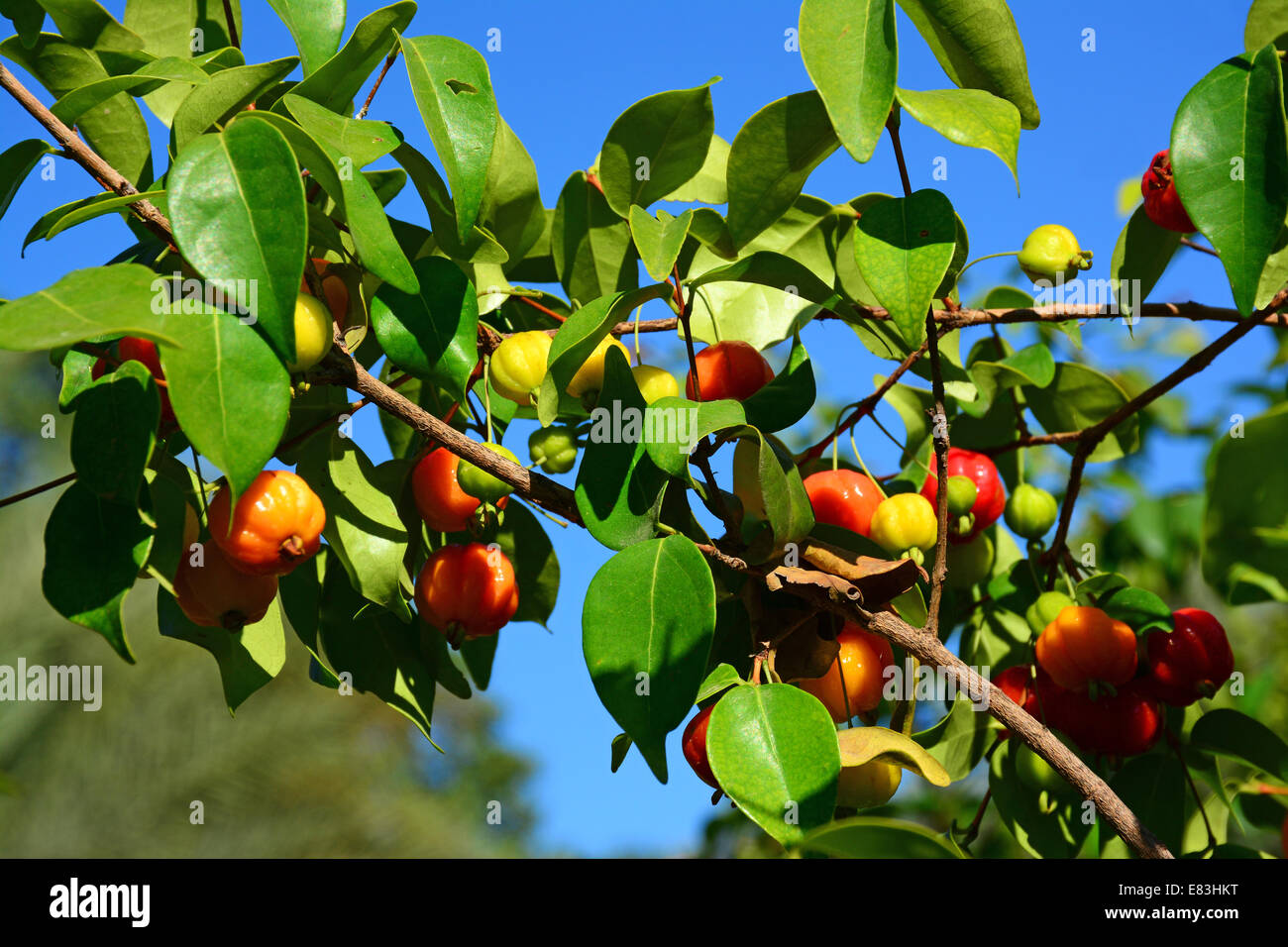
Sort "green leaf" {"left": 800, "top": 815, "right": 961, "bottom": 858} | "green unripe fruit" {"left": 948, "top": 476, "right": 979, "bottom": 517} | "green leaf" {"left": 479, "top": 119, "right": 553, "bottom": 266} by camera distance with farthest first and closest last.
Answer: "green unripe fruit" {"left": 948, "top": 476, "right": 979, "bottom": 517} < "green leaf" {"left": 479, "top": 119, "right": 553, "bottom": 266} < "green leaf" {"left": 800, "top": 815, "right": 961, "bottom": 858}

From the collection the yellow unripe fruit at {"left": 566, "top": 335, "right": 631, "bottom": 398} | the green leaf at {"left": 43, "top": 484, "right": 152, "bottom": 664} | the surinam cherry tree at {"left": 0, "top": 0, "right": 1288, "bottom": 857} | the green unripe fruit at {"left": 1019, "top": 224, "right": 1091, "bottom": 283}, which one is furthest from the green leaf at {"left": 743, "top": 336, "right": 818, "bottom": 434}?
the green leaf at {"left": 43, "top": 484, "right": 152, "bottom": 664}

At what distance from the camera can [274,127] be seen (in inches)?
31.0

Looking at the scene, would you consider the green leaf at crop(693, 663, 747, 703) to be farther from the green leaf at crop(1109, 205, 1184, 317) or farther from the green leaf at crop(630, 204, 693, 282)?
the green leaf at crop(1109, 205, 1184, 317)

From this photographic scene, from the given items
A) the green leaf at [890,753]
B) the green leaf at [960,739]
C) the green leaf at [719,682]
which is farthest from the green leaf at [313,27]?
the green leaf at [960,739]

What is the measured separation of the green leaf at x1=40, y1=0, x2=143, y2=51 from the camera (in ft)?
3.34

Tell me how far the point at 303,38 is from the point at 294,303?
366 millimetres

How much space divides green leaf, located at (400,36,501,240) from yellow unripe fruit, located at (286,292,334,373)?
0.44ft

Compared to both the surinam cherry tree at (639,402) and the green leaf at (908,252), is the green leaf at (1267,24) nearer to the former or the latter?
the surinam cherry tree at (639,402)

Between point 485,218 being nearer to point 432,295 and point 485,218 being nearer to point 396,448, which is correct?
point 432,295

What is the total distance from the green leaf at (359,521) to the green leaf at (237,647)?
5.9 inches

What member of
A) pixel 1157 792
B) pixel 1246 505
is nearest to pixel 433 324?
pixel 1157 792

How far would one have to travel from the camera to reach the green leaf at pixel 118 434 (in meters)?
0.80

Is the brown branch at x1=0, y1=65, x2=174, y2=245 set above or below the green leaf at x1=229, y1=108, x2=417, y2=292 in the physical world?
above

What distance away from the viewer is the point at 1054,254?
1.16 m
